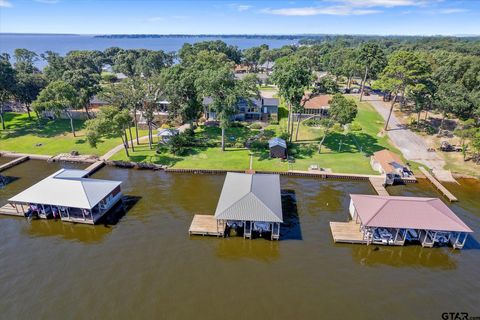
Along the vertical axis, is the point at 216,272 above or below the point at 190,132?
below

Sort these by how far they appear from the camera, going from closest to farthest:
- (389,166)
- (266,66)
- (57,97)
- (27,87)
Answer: (389,166)
(57,97)
(27,87)
(266,66)

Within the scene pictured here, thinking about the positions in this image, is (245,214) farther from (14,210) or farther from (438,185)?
(438,185)

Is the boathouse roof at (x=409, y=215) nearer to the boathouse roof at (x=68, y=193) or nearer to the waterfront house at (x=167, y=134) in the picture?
the boathouse roof at (x=68, y=193)

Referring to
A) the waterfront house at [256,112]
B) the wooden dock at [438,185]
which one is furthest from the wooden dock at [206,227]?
the waterfront house at [256,112]

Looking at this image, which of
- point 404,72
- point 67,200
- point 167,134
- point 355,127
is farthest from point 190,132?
point 404,72

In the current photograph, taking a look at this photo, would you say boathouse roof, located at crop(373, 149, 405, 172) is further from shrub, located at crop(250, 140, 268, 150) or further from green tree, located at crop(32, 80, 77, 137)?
green tree, located at crop(32, 80, 77, 137)

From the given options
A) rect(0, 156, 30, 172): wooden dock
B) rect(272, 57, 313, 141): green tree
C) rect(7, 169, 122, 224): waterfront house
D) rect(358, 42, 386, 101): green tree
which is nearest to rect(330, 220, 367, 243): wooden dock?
rect(272, 57, 313, 141): green tree
